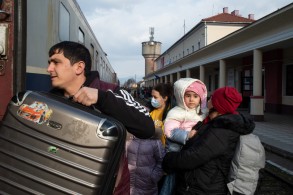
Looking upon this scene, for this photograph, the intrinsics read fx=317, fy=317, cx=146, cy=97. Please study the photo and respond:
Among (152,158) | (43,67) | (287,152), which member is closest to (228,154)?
(152,158)

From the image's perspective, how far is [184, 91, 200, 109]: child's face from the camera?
2.66 metres

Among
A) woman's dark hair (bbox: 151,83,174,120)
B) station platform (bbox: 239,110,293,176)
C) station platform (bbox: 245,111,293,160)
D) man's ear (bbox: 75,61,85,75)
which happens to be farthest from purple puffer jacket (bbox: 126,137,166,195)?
station platform (bbox: 245,111,293,160)

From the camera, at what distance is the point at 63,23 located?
3758mm

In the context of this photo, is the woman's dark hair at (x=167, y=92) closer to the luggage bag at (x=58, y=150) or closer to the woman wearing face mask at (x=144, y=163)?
the woman wearing face mask at (x=144, y=163)

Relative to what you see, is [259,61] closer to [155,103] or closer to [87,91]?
[155,103]

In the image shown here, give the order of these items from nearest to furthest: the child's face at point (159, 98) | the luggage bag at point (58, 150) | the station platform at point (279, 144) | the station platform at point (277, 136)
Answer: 1. the luggage bag at point (58, 150)
2. the child's face at point (159, 98)
3. the station platform at point (279, 144)
4. the station platform at point (277, 136)

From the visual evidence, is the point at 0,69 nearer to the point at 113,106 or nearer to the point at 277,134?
the point at 113,106

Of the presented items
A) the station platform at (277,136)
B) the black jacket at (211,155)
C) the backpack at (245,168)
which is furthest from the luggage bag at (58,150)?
the station platform at (277,136)

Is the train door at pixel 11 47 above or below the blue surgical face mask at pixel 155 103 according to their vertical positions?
above

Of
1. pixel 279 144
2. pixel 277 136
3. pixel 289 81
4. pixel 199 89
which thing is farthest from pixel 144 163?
pixel 289 81

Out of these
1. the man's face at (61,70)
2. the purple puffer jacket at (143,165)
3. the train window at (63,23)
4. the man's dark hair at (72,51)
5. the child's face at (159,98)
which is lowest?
the purple puffer jacket at (143,165)

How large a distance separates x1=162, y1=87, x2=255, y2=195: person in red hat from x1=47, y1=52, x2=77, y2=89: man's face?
38.4 inches

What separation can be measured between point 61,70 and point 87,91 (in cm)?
21

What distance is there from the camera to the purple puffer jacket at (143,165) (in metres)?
2.72
